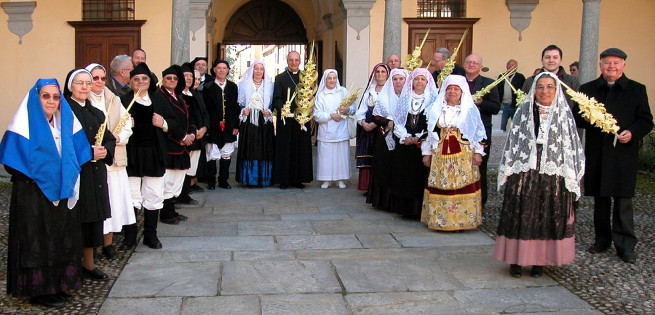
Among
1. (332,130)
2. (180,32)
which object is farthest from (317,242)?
(180,32)

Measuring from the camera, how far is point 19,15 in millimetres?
13688

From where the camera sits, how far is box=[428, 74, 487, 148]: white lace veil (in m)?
6.45

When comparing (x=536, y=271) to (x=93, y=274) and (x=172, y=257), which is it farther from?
(x=93, y=274)

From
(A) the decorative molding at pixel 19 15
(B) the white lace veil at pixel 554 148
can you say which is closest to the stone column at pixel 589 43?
(B) the white lace veil at pixel 554 148

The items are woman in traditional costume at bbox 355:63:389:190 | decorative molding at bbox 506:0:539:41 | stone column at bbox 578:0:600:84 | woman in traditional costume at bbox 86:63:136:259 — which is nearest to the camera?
woman in traditional costume at bbox 86:63:136:259

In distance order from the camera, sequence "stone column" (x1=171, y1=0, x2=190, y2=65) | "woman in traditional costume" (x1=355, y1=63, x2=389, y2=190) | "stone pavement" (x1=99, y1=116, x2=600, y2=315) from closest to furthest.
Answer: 1. "stone pavement" (x1=99, y1=116, x2=600, y2=315)
2. "woman in traditional costume" (x1=355, y1=63, x2=389, y2=190)
3. "stone column" (x1=171, y1=0, x2=190, y2=65)

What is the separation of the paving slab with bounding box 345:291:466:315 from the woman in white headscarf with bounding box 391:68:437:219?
2.49m

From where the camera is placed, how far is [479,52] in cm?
1414

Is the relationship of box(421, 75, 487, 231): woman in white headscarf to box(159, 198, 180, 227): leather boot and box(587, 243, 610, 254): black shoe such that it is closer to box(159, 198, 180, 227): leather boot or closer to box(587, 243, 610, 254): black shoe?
box(587, 243, 610, 254): black shoe

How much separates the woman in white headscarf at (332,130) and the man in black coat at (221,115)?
1.10 meters

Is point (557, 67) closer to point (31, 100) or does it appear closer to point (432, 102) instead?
point (432, 102)

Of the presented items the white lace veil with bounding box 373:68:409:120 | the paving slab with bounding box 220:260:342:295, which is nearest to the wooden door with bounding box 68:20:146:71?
the white lace veil with bounding box 373:68:409:120

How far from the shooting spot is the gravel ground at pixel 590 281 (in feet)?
14.8

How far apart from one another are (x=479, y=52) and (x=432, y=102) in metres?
7.46
